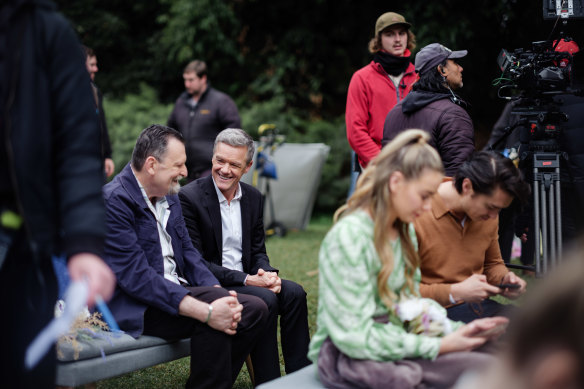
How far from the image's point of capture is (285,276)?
6395 millimetres

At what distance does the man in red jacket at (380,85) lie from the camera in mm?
5062

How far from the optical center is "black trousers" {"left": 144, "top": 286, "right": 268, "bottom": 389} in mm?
3080

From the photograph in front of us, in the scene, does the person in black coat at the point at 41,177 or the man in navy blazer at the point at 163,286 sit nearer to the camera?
the person in black coat at the point at 41,177

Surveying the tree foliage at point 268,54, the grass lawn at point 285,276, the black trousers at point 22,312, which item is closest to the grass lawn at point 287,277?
the grass lawn at point 285,276

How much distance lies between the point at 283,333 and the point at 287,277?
2.78 metres

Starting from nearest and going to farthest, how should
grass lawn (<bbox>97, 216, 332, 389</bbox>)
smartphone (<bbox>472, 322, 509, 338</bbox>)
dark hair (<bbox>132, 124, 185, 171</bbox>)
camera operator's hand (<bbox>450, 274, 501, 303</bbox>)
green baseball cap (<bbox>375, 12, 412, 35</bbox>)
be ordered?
smartphone (<bbox>472, 322, 509, 338</bbox>)
camera operator's hand (<bbox>450, 274, 501, 303</bbox>)
dark hair (<bbox>132, 124, 185, 171</bbox>)
grass lawn (<bbox>97, 216, 332, 389</bbox>)
green baseball cap (<bbox>375, 12, 412, 35</bbox>)

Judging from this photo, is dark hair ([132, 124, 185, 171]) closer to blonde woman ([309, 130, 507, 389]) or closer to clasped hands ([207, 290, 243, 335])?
clasped hands ([207, 290, 243, 335])

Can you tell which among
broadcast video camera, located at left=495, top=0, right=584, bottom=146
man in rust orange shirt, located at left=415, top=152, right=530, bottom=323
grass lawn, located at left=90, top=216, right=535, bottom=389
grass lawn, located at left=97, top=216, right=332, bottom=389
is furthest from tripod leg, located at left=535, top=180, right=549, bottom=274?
grass lawn, located at left=97, top=216, right=332, bottom=389

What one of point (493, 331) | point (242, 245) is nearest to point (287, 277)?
point (242, 245)

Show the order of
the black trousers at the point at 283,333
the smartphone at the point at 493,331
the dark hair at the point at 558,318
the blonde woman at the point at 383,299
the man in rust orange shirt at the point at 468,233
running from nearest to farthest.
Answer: the dark hair at the point at 558,318 → the blonde woman at the point at 383,299 → the smartphone at the point at 493,331 → the man in rust orange shirt at the point at 468,233 → the black trousers at the point at 283,333

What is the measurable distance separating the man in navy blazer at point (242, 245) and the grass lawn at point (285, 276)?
1.35 ft

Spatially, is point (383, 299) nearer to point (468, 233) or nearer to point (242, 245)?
point (468, 233)

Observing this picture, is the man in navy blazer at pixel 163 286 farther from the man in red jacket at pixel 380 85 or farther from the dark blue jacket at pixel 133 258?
the man in red jacket at pixel 380 85

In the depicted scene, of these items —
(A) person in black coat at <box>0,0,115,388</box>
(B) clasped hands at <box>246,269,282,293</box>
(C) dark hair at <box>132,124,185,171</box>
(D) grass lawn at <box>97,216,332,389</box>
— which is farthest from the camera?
(D) grass lawn at <box>97,216,332,389</box>
